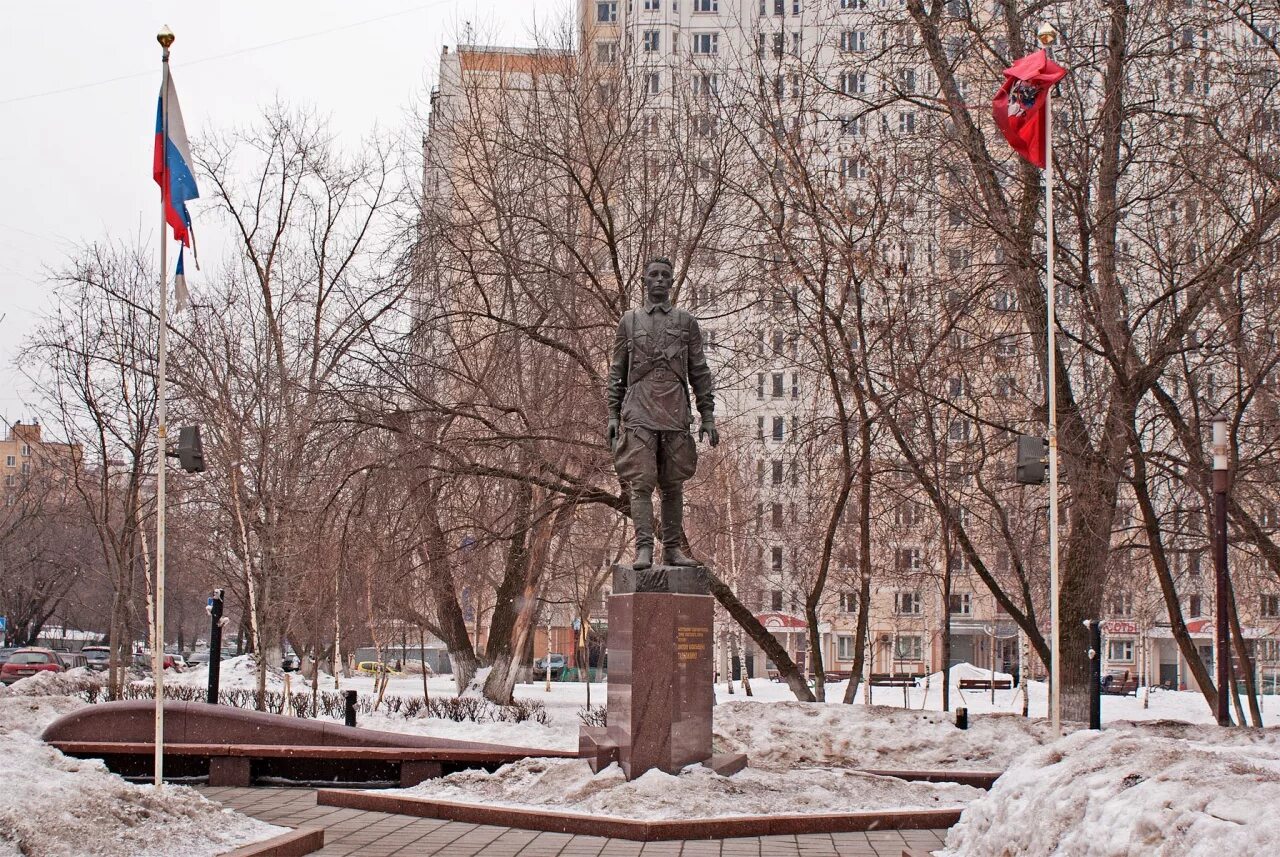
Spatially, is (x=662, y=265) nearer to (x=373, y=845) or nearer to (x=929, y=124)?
(x=373, y=845)

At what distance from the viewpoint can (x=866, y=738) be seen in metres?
15.2

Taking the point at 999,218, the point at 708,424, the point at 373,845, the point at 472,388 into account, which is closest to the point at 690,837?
the point at 373,845

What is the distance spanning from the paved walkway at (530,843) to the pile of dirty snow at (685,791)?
0.44 m

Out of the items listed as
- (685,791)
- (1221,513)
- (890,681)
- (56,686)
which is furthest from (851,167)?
(890,681)

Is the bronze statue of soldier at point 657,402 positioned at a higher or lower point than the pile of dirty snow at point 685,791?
higher

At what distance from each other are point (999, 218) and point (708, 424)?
6.02 metres

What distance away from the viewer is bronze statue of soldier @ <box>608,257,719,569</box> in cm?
1269

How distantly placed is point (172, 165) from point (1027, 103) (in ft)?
26.9

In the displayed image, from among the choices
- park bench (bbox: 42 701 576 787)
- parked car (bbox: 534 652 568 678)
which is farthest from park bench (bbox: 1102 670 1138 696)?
park bench (bbox: 42 701 576 787)

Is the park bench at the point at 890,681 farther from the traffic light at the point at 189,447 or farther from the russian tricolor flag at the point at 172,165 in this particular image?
the russian tricolor flag at the point at 172,165

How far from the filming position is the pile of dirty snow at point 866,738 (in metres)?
14.7

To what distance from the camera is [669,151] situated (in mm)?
19750

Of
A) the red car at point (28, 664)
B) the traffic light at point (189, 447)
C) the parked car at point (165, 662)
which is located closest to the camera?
the traffic light at point (189, 447)

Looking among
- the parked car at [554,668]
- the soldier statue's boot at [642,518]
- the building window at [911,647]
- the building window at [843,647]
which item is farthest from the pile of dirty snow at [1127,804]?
the building window at [843,647]
